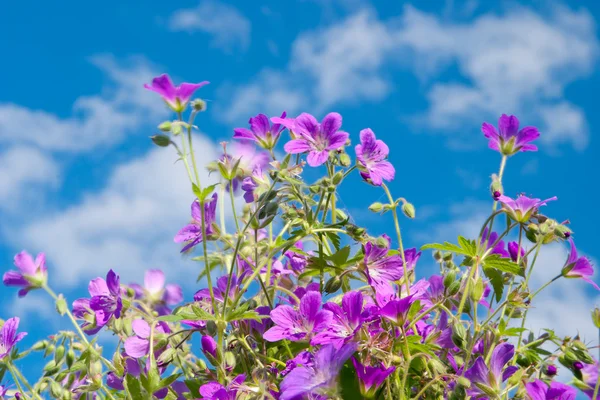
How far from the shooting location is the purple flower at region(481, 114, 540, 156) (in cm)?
218

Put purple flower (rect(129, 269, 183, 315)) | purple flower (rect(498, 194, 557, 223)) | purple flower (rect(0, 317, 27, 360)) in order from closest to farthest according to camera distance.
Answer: purple flower (rect(498, 194, 557, 223)) < purple flower (rect(0, 317, 27, 360)) < purple flower (rect(129, 269, 183, 315))

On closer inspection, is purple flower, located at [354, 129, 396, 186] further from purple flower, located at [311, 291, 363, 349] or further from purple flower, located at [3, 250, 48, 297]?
purple flower, located at [3, 250, 48, 297]

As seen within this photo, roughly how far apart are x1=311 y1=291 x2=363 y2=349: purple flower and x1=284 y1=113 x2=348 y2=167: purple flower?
0.40 m

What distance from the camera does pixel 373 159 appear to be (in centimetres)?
195

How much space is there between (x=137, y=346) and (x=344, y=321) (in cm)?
61

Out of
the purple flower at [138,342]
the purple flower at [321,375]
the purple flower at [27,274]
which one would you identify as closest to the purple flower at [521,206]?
the purple flower at [321,375]

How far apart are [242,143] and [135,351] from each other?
2.26 feet

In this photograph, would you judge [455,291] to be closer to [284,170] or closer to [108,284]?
[284,170]

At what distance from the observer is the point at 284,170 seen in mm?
1805

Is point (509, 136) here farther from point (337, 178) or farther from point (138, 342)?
point (138, 342)

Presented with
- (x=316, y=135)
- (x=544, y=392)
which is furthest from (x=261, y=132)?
(x=544, y=392)

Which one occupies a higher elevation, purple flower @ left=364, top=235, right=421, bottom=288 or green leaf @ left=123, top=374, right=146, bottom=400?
purple flower @ left=364, top=235, right=421, bottom=288

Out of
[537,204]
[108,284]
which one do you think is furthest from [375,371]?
[108,284]

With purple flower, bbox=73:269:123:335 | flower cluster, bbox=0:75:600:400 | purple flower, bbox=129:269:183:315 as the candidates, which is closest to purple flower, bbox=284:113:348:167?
flower cluster, bbox=0:75:600:400
